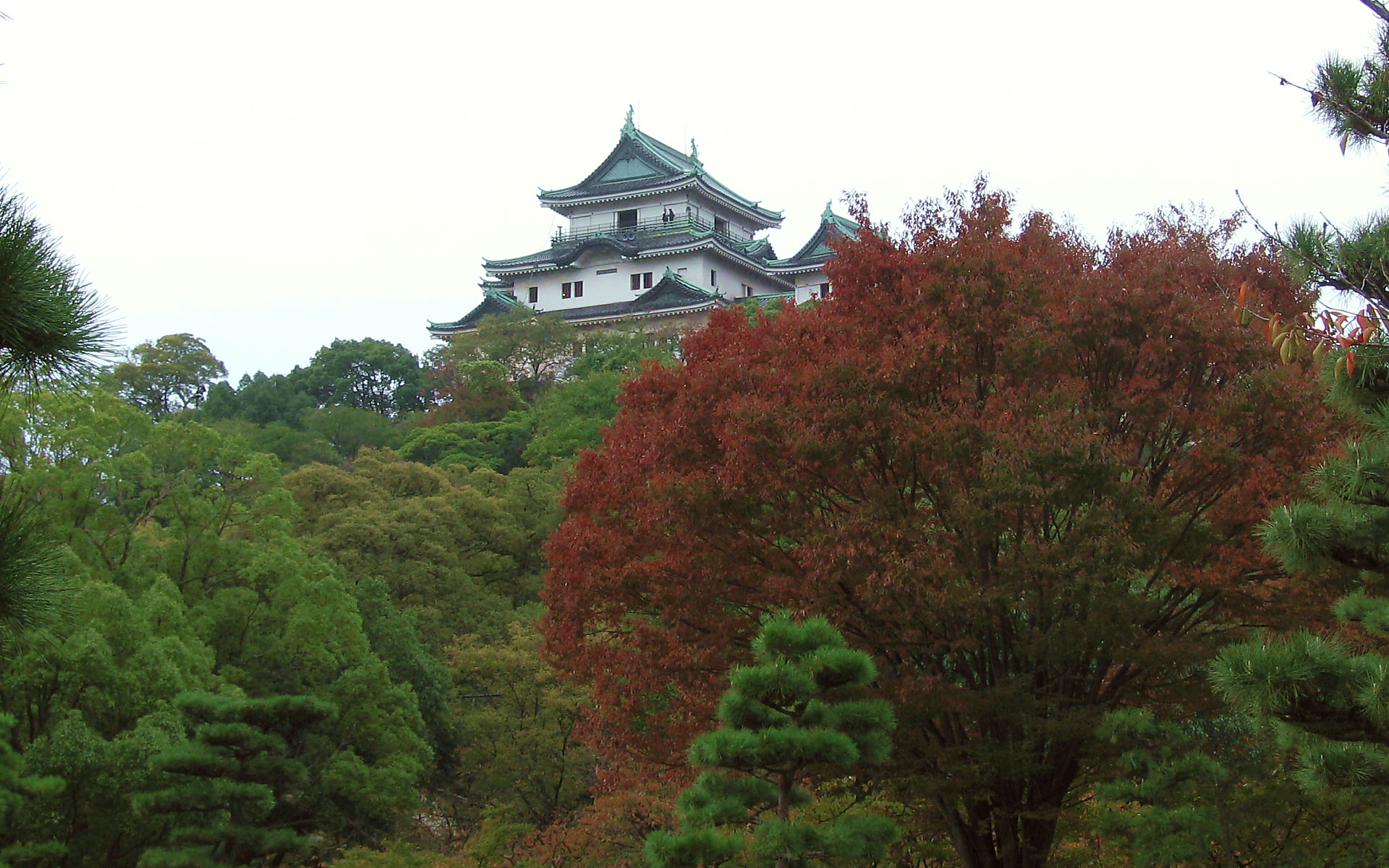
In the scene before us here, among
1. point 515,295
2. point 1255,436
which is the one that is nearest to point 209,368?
point 515,295

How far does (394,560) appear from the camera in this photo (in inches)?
863

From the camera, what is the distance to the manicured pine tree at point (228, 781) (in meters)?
13.1

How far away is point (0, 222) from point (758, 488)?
617 centimetres

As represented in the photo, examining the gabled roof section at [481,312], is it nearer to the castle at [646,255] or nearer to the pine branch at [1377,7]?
the castle at [646,255]

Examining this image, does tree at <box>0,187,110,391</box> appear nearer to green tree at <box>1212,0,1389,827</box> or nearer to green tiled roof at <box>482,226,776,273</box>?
green tree at <box>1212,0,1389,827</box>

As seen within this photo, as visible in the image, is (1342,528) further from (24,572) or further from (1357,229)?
(24,572)

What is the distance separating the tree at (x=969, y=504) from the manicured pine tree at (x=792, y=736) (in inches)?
24.0

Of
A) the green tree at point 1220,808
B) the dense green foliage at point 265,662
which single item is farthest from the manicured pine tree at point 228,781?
the green tree at point 1220,808

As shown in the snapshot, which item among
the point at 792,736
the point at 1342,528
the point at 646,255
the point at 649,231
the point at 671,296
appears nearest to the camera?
the point at 1342,528

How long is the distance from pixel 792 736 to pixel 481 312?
39.2 m

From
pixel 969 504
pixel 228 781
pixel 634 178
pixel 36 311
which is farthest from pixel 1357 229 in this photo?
pixel 634 178

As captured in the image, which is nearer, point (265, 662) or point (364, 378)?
point (265, 662)

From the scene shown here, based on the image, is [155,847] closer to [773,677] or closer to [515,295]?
[773,677]

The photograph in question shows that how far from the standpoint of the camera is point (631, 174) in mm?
48031
